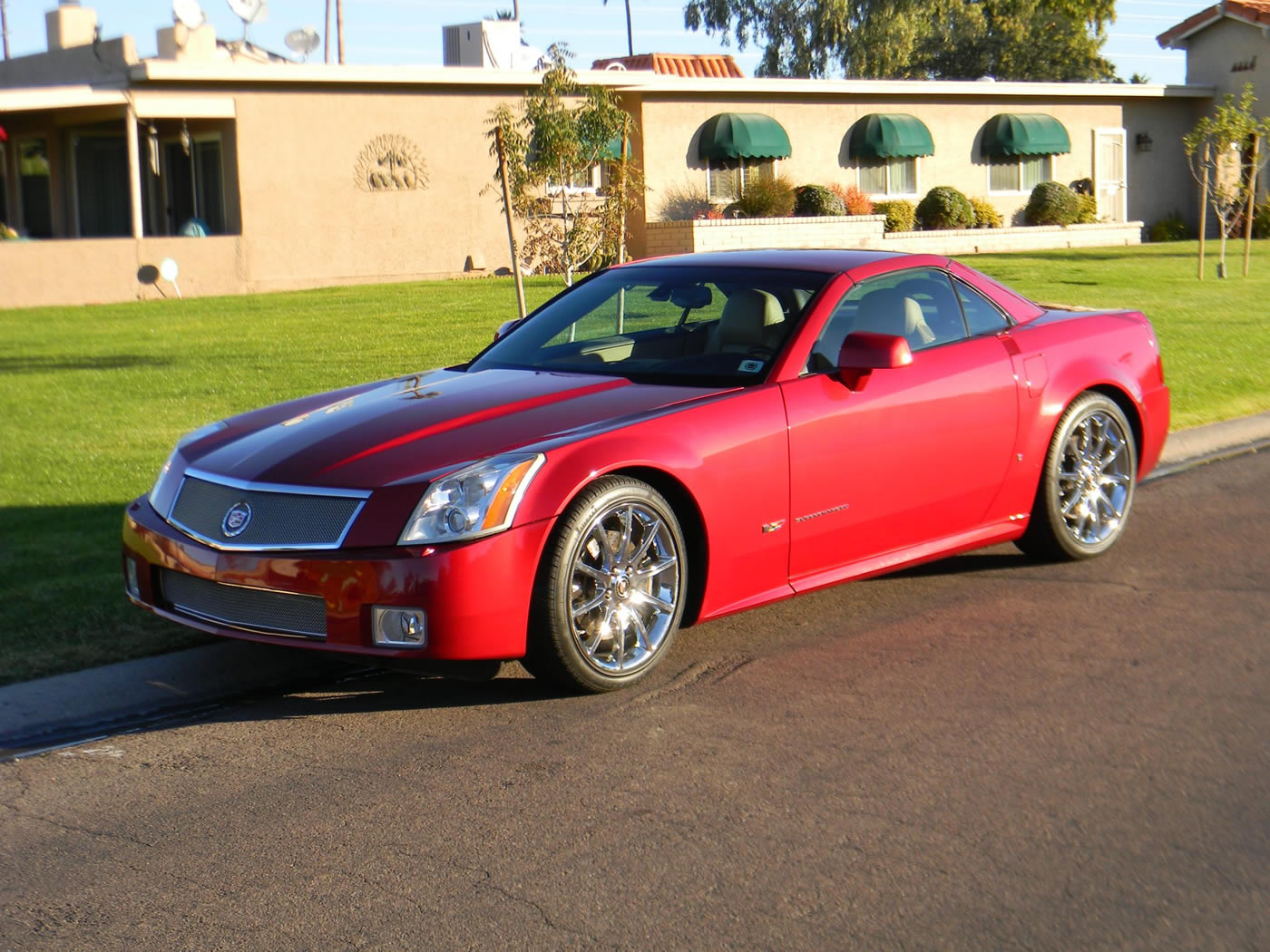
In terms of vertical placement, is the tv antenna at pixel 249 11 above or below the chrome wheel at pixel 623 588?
above

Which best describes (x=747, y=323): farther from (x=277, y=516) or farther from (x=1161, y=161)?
(x=1161, y=161)

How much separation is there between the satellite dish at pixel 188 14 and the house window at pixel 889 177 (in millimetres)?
14807

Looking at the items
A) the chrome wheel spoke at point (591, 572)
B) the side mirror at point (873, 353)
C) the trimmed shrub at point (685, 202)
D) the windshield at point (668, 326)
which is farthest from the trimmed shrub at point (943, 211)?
the chrome wheel spoke at point (591, 572)

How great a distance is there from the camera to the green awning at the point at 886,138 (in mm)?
33750

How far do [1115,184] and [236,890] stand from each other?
128ft

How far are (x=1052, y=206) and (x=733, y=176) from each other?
8.43 m

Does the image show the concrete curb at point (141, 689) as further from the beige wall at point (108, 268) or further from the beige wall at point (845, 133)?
the beige wall at point (845, 133)

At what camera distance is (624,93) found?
31.4 meters

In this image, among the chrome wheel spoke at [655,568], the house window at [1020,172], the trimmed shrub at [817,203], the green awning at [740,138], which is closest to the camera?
the chrome wheel spoke at [655,568]

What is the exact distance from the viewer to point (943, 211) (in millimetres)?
34344

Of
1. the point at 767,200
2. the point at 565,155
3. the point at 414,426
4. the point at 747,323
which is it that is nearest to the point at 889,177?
the point at 767,200

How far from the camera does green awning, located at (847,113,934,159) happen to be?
33750 millimetres

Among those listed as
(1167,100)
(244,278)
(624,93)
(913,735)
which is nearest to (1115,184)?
(1167,100)

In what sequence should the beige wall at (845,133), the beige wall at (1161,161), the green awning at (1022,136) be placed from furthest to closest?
1. the beige wall at (1161,161)
2. the green awning at (1022,136)
3. the beige wall at (845,133)
